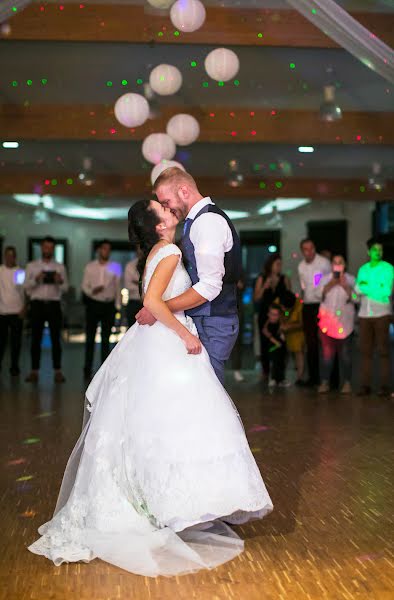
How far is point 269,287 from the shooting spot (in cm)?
833

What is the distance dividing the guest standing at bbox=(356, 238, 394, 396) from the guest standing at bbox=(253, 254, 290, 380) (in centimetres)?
93

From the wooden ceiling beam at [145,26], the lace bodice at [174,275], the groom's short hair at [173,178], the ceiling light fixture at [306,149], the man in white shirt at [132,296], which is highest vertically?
the wooden ceiling beam at [145,26]

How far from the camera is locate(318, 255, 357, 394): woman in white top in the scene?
772 centimetres

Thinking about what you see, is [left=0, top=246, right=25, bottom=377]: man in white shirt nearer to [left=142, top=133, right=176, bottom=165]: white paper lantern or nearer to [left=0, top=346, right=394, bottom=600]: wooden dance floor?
[left=142, top=133, right=176, bottom=165]: white paper lantern

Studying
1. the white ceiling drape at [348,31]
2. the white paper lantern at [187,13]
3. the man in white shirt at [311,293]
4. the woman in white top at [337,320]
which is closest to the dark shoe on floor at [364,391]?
the woman in white top at [337,320]

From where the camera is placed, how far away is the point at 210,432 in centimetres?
291

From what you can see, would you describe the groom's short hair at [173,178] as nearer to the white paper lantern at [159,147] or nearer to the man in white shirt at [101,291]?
the white paper lantern at [159,147]

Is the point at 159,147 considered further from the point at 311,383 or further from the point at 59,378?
the point at 311,383

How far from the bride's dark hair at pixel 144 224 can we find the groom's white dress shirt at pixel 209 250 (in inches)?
6.0

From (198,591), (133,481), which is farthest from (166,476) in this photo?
(198,591)

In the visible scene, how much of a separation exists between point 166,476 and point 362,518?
81 centimetres

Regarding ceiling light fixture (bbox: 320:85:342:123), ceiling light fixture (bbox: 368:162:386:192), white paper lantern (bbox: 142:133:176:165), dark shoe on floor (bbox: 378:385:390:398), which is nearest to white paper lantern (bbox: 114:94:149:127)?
white paper lantern (bbox: 142:133:176:165)

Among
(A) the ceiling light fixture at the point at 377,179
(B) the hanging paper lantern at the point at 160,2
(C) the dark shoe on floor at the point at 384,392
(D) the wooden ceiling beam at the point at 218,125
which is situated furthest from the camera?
(A) the ceiling light fixture at the point at 377,179

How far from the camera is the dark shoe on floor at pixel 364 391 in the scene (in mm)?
7461
